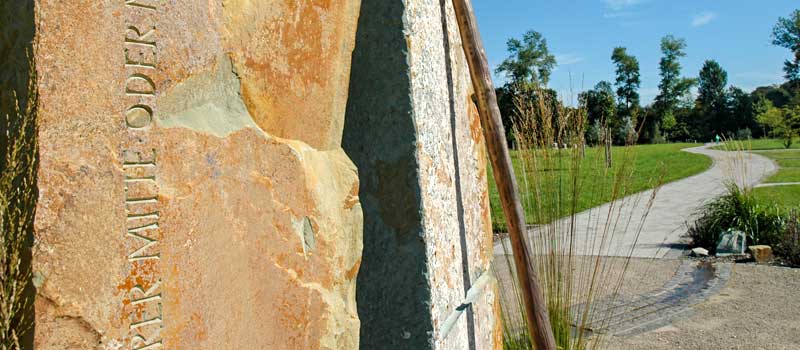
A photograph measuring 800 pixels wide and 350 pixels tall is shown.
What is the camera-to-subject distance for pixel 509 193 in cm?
235

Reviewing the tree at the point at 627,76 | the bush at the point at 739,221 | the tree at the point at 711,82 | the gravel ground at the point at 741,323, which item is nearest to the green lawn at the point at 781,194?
the bush at the point at 739,221

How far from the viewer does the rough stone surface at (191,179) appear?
3.13 ft

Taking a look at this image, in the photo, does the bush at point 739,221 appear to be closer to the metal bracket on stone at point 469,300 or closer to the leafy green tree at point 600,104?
the leafy green tree at point 600,104

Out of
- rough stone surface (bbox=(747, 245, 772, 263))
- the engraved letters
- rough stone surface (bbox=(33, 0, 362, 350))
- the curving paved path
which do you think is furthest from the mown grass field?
the engraved letters

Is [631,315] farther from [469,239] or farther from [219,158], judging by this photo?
[219,158]

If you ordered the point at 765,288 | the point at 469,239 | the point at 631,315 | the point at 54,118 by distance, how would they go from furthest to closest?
the point at 765,288, the point at 631,315, the point at 469,239, the point at 54,118

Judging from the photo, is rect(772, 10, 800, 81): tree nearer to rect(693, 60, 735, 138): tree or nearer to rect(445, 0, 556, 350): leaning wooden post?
rect(693, 60, 735, 138): tree

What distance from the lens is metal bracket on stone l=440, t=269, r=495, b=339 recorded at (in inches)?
68.7

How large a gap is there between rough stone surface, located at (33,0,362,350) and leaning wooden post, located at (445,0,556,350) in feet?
2.63

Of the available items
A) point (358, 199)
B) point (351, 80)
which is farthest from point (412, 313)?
point (351, 80)

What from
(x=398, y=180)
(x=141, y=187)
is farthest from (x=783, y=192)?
(x=141, y=187)

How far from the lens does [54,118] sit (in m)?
0.95

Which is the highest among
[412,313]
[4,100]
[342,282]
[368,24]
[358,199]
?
[368,24]

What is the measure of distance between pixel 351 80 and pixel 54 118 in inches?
34.4
